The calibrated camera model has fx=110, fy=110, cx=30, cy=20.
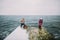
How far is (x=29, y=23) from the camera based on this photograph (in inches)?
80.4

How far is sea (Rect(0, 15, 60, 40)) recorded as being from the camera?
79.3 inches

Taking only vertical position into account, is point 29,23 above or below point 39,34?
above

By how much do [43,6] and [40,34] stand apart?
529 mm

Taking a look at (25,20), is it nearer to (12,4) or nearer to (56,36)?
(12,4)

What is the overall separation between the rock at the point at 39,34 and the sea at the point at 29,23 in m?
0.07

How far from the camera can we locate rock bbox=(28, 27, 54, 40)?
6.43ft

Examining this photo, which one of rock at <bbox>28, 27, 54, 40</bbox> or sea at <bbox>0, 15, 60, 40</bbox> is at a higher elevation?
sea at <bbox>0, 15, 60, 40</bbox>

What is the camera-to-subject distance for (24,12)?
2.09 m

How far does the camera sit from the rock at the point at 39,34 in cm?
196

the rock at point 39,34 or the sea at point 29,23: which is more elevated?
the sea at point 29,23

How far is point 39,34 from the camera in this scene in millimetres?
1984

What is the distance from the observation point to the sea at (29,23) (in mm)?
2014

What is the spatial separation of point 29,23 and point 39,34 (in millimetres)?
272

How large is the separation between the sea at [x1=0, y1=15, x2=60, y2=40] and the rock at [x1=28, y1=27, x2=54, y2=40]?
0.07 metres
